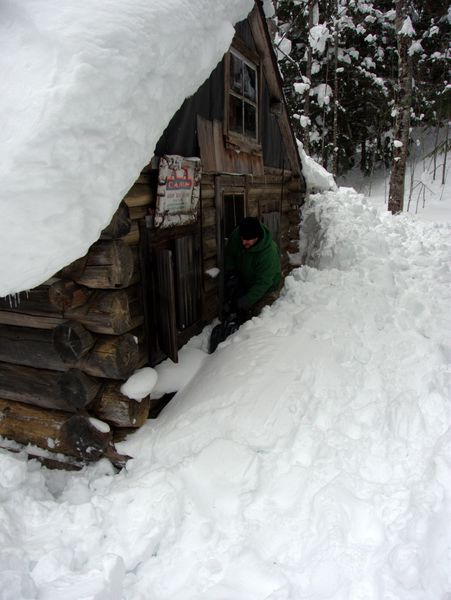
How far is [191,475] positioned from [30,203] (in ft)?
7.68

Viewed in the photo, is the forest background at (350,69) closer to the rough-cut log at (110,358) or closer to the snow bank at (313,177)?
the snow bank at (313,177)

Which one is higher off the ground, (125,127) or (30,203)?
(125,127)

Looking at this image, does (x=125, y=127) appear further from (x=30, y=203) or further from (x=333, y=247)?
(x=333, y=247)

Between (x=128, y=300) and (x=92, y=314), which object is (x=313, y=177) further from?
(x=92, y=314)

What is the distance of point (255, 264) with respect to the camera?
5598 mm

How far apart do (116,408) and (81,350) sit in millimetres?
636

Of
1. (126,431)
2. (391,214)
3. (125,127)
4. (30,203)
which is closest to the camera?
(30,203)

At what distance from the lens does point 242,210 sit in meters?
6.46

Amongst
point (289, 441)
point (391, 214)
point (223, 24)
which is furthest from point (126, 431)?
point (391, 214)

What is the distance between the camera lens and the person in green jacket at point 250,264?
5355 millimetres

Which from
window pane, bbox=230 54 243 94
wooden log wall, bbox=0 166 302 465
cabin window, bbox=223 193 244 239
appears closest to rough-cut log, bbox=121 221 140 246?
wooden log wall, bbox=0 166 302 465

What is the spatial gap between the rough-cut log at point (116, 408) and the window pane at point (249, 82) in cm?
478

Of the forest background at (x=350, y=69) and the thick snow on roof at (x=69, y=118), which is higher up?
the forest background at (x=350, y=69)

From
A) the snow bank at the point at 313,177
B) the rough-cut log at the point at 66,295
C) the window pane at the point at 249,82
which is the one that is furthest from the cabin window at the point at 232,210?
the snow bank at the point at 313,177
